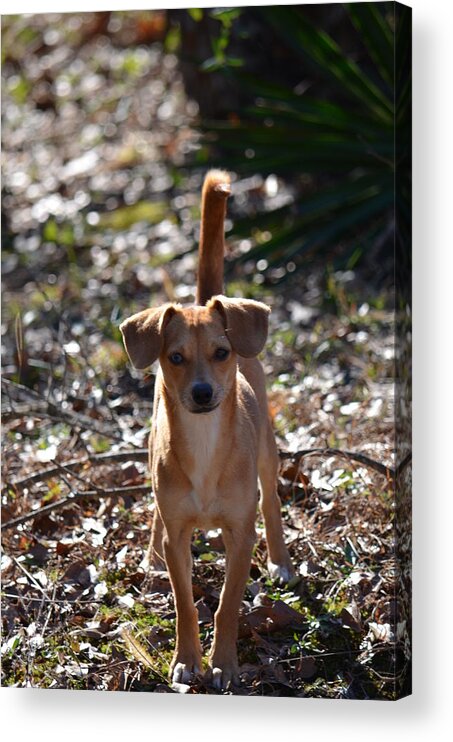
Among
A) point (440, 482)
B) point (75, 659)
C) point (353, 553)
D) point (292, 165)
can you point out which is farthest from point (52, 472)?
point (292, 165)

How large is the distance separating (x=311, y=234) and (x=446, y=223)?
272 cm

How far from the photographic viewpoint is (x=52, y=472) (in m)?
5.73

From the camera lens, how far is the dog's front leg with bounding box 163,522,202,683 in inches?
180

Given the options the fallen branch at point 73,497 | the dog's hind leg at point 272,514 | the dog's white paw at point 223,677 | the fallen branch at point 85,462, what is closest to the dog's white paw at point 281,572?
the dog's hind leg at point 272,514

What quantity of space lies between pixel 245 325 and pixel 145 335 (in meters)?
0.34

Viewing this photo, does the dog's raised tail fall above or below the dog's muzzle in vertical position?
above

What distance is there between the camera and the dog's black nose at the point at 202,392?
431 centimetres

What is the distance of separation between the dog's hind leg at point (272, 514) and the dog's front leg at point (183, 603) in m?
0.57

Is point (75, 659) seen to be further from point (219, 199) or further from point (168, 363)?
point (219, 199)

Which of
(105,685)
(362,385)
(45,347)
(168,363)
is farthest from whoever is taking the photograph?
(45,347)

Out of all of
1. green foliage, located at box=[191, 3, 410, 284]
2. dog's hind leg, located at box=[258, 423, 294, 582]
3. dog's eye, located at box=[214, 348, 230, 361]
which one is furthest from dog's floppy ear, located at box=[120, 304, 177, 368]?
green foliage, located at box=[191, 3, 410, 284]

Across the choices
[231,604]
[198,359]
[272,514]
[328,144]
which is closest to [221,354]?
[198,359]

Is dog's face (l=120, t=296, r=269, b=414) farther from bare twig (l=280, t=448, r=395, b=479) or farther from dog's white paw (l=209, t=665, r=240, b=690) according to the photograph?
dog's white paw (l=209, t=665, r=240, b=690)

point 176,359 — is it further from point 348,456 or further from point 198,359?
point 348,456
